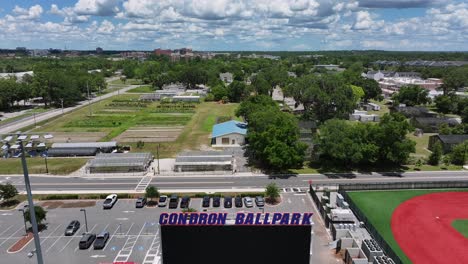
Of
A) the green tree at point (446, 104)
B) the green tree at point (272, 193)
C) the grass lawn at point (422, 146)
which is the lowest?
the grass lawn at point (422, 146)

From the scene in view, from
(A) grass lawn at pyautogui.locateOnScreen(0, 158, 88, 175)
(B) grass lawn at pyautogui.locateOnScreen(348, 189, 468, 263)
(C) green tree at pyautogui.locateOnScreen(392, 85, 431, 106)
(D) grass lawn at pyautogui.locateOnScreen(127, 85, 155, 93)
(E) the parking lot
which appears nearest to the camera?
(E) the parking lot

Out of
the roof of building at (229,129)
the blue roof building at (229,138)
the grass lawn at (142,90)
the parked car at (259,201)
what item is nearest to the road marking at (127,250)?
the parked car at (259,201)

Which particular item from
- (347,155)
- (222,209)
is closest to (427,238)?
(347,155)

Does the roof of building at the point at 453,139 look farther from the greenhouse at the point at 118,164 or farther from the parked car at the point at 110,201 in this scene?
the parked car at the point at 110,201

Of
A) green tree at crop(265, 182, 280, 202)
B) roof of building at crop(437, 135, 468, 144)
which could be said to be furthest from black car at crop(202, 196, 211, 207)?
roof of building at crop(437, 135, 468, 144)

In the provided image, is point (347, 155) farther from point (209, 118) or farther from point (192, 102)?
point (192, 102)

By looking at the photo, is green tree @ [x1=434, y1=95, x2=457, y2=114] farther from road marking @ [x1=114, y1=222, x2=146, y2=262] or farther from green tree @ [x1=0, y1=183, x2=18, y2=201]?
green tree @ [x1=0, y1=183, x2=18, y2=201]
